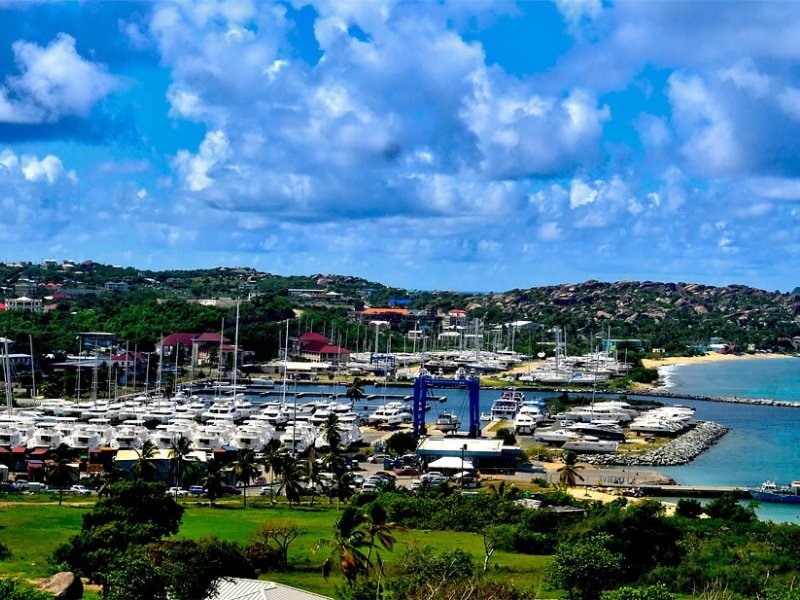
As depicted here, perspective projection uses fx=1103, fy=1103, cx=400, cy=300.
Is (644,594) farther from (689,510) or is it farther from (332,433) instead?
(332,433)

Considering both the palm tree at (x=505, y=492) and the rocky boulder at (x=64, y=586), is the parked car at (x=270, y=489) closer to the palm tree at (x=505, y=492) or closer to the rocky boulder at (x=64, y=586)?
the palm tree at (x=505, y=492)

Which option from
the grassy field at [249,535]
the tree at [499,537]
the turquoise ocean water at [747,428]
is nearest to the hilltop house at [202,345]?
the turquoise ocean water at [747,428]

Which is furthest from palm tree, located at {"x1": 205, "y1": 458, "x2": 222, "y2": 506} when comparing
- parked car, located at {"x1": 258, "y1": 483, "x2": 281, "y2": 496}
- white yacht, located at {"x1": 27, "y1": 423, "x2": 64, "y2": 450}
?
white yacht, located at {"x1": 27, "y1": 423, "x2": 64, "y2": 450}

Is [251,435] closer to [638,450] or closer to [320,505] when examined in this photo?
[320,505]

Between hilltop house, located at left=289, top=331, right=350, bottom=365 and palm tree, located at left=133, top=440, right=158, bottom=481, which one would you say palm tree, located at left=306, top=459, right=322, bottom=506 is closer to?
palm tree, located at left=133, top=440, right=158, bottom=481

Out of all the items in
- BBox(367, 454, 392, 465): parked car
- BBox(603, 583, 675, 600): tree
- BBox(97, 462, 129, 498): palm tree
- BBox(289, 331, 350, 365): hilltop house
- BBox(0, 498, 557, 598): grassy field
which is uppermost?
BBox(289, 331, 350, 365): hilltop house

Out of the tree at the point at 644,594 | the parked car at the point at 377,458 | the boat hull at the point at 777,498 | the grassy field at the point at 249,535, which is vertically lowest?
the boat hull at the point at 777,498

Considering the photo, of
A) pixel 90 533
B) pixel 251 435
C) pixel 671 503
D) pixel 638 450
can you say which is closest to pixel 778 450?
pixel 638 450
